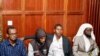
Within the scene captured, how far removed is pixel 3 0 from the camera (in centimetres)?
518

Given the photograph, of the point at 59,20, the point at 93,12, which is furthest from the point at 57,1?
the point at 93,12

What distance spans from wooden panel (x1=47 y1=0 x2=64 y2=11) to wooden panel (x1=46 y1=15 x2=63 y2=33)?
0.15 m

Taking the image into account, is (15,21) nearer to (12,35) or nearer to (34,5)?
(34,5)

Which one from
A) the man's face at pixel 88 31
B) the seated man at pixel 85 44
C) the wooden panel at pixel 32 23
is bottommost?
the seated man at pixel 85 44

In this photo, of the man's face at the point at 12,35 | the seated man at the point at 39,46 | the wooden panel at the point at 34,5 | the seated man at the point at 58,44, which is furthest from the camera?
the wooden panel at the point at 34,5

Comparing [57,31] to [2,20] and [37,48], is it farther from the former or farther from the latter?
[2,20]

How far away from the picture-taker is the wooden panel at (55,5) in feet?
18.4

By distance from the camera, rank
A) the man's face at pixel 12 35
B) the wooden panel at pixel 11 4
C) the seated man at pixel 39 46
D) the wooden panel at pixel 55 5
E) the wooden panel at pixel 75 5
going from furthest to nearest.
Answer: the wooden panel at pixel 75 5 < the wooden panel at pixel 55 5 < the wooden panel at pixel 11 4 < the seated man at pixel 39 46 < the man's face at pixel 12 35

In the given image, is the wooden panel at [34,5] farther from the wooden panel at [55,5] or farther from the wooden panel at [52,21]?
the wooden panel at [52,21]

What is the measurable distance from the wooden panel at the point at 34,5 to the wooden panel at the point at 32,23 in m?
0.15

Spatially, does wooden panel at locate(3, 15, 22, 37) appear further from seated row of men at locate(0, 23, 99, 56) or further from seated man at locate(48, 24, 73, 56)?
seated man at locate(48, 24, 73, 56)

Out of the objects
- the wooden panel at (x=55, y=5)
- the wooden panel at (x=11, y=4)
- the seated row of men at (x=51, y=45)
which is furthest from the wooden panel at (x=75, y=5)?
the wooden panel at (x=11, y=4)

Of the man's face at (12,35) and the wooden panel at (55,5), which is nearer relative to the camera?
the man's face at (12,35)

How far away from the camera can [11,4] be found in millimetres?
5242
